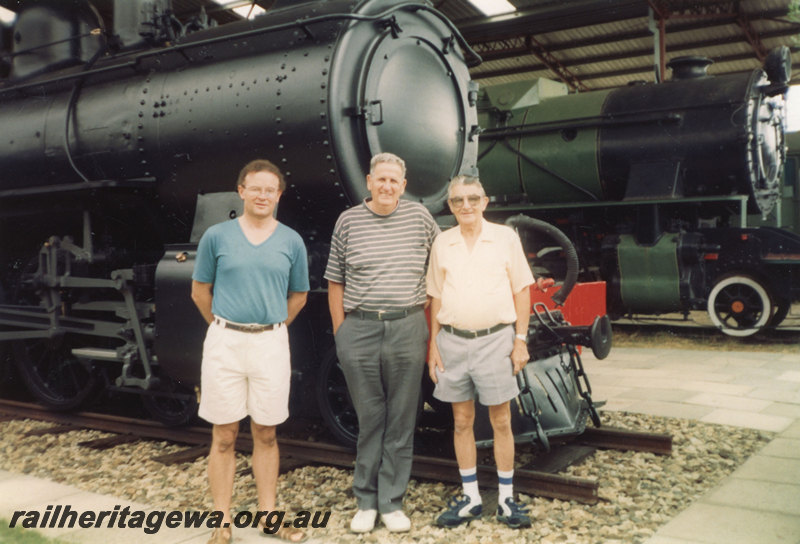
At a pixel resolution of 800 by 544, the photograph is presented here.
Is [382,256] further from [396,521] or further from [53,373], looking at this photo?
[53,373]

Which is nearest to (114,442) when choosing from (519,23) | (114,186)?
(114,186)

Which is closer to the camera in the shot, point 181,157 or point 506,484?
point 506,484

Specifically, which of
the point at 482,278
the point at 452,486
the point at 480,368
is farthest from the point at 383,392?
the point at 452,486

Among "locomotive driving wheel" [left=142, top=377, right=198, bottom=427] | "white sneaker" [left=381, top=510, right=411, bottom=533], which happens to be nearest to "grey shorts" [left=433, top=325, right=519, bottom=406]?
"white sneaker" [left=381, top=510, right=411, bottom=533]

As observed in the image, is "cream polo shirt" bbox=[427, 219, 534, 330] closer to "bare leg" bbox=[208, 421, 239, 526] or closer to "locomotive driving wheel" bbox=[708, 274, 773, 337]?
"bare leg" bbox=[208, 421, 239, 526]

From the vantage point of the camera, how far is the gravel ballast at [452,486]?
3328mm

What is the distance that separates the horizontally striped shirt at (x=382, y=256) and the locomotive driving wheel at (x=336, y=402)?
1050 millimetres

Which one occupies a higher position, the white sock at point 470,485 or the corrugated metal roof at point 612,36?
the corrugated metal roof at point 612,36

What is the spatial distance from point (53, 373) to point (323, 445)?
9.44ft

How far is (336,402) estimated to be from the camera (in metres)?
4.54

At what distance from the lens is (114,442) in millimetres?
5070

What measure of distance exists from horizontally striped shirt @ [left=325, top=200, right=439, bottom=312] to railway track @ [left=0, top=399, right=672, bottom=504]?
1.12 meters

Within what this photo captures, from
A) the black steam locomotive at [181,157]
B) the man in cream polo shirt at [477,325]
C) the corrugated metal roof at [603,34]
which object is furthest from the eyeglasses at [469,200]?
the corrugated metal roof at [603,34]

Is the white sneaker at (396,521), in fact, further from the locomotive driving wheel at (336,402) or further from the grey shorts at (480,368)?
the locomotive driving wheel at (336,402)
